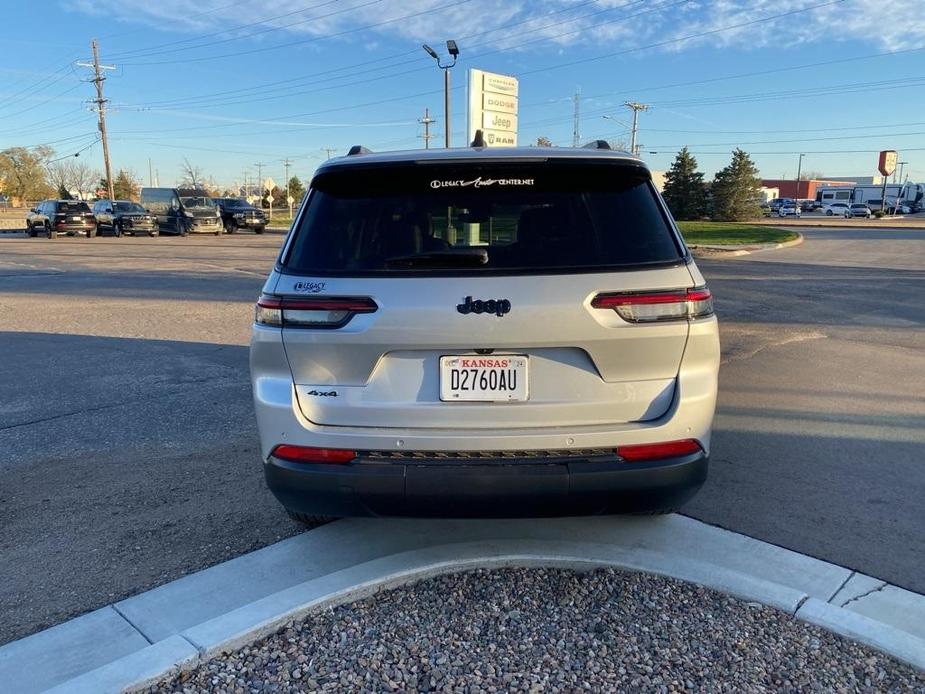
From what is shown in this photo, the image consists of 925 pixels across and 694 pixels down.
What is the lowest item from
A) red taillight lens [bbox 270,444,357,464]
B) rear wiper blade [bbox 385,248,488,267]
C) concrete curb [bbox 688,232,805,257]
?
concrete curb [bbox 688,232,805,257]

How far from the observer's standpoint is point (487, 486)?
270 cm

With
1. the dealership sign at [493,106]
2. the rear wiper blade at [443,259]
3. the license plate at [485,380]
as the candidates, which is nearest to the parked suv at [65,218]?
the dealership sign at [493,106]

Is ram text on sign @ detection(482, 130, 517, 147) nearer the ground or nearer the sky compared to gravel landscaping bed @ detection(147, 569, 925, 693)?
nearer the sky

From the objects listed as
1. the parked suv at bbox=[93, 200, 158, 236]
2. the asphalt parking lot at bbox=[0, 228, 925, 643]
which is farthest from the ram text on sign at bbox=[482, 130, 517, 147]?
the parked suv at bbox=[93, 200, 158, 236]

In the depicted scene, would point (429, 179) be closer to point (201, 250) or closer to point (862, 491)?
point (862, 491)

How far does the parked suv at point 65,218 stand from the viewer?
35.2 metres

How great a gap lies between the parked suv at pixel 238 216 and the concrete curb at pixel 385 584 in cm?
3616

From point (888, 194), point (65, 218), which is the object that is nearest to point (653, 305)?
point (65, 218)

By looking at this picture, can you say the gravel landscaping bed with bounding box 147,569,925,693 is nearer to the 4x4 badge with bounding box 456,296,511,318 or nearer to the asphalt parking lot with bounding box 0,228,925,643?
the asphalt parking lot with bounding box 0,228,925,643

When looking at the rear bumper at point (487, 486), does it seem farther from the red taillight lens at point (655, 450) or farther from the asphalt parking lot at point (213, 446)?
the asphalt parking lot at point (213, 446)

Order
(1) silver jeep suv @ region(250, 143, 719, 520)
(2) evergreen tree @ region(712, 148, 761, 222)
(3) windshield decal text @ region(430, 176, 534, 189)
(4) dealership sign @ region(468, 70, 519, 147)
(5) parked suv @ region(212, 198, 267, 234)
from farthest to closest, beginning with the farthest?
(2) evergreen tree @ region(712, 148, 761, 222), (5) parked suv @ region(212, 198, 267, 234), (4) dealership sign @ region(468, 70, 519, 147), (3) windshield decal text @ region(430, 176, 534, 189), (1) silver jeep suv @ region(250, 143, 719, 520)

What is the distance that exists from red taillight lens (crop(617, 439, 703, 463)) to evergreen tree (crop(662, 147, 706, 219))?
5459 cm

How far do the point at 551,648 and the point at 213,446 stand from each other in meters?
3.13

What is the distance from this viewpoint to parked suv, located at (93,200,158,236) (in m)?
35.8
